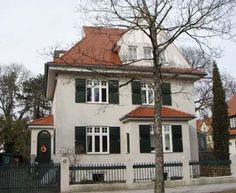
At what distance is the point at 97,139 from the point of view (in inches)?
963

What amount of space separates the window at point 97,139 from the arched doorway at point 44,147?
4.51m

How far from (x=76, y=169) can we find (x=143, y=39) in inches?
483

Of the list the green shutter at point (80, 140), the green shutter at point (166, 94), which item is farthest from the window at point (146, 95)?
the green shutter at point (80, 140)

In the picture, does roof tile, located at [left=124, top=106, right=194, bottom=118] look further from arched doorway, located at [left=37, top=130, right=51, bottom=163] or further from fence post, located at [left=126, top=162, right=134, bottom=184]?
arched doorway, located at [left=37, top=130, right=51, bottom=163]

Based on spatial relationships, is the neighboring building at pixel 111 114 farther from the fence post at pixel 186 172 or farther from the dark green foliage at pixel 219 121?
the fence post at pixel 186 172

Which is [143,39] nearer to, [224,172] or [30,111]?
[224,172]

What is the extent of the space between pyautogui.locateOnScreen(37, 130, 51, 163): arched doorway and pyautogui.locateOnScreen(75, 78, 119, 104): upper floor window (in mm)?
4807

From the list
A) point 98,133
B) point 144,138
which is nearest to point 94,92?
point 98,133

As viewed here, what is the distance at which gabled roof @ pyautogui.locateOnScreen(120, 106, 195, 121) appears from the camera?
23781mm

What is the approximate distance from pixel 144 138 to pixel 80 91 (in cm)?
524

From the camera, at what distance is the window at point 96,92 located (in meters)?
24.9

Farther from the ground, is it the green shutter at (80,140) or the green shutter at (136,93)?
the green shutter at (136,93)

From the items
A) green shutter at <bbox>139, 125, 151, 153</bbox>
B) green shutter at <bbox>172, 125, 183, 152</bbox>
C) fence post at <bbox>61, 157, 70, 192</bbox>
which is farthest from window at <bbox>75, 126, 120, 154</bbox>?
fence post at <bbox>61, 157, 70, 192</bbox>

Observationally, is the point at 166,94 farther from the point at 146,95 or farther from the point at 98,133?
the point at 98,133
